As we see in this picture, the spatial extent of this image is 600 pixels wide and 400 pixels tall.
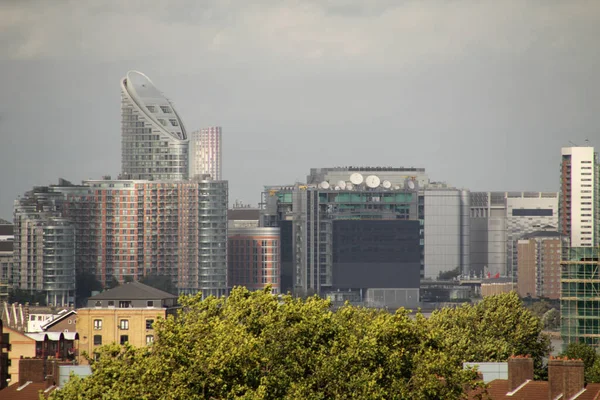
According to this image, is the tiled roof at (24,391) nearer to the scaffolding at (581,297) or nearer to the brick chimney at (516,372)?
the brick chimney at (516,372)

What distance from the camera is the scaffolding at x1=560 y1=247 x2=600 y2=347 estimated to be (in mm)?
148375

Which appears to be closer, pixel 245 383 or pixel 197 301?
pixel 245 383

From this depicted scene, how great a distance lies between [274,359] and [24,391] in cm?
1522

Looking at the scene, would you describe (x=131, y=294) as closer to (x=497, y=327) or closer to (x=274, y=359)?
(x=497, y=327)

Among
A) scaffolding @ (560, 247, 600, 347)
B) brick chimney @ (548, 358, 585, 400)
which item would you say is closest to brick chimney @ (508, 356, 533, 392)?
brick chimney @ (548, 358, 585, 400)

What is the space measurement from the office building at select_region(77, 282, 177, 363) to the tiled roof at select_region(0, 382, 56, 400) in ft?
341

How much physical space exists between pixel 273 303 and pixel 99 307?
120240 mm

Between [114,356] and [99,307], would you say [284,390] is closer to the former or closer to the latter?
[114,356]

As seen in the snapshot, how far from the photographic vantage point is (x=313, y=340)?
6556cm

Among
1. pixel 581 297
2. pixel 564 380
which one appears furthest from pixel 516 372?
pixel 581 297

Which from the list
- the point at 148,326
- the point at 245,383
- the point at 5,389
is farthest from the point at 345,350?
the point at 148,326

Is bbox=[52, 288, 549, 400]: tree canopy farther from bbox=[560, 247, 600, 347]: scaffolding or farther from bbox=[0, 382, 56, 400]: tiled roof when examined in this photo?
bbox=[560, 247, 600, 347]: scaffolding

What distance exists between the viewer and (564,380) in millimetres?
65500

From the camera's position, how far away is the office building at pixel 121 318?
18275cm
